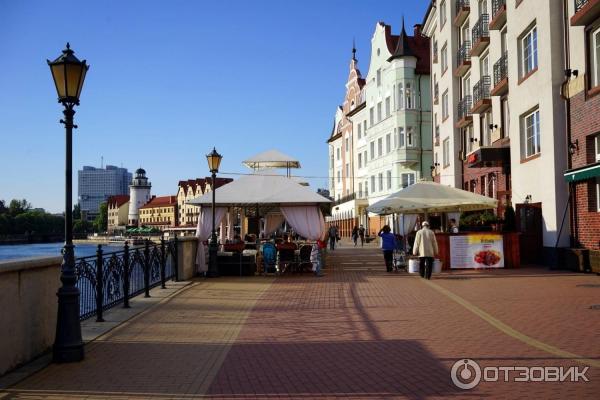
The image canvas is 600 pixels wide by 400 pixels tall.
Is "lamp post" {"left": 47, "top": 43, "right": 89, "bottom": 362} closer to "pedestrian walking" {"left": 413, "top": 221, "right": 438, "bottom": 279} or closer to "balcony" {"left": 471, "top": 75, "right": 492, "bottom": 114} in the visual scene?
"pedestrian walking" {"left": 413, "top": 221, "right": 438, "bottom": 279}

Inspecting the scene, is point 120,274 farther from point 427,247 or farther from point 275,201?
point 427,247

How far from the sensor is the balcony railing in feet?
93.7

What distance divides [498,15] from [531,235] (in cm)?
907

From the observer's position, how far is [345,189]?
71.5m

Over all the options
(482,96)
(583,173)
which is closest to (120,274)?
(583,173)

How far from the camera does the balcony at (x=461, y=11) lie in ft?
104

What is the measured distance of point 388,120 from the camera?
171ft

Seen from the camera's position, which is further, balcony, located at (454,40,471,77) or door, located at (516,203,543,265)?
balcony, located at (454,40,471,77)

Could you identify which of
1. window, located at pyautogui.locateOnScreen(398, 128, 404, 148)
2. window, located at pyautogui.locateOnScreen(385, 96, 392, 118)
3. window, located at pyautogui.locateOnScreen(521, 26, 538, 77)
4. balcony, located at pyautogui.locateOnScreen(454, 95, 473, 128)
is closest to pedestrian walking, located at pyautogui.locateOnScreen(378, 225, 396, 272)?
window, located at pyautogui.locateOnScreen(521, 26, 538, 77)

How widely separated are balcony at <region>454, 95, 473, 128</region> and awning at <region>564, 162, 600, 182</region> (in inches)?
534

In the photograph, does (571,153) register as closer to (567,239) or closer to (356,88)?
(567,239)

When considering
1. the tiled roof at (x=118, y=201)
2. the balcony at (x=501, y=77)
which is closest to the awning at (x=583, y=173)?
the balcony at (x=501, y=77)

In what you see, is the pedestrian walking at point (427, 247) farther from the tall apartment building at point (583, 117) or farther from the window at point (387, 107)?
the window at point (387, 107)

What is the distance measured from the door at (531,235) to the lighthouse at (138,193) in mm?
145912
